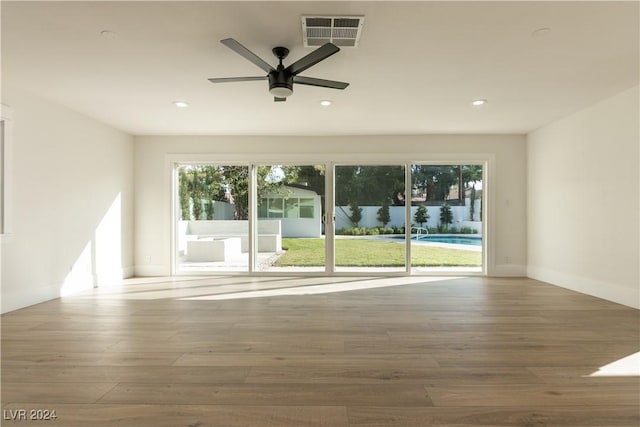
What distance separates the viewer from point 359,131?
18.4ft

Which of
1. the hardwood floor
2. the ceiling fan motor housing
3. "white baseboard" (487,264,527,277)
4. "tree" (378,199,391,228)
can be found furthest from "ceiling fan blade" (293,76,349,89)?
"white baseboard" (487,264,527,277)

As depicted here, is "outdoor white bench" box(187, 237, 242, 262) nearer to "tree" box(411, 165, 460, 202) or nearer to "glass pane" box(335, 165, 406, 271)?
"glass pane" box(335, 165, 406, 271)

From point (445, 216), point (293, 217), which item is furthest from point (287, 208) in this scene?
point (445, 216)

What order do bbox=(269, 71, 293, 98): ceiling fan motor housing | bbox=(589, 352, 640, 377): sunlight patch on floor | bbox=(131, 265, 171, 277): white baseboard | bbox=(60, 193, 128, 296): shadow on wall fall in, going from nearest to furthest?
bbox=(589, 352, 640, 377): sunlight patch on floor
bbox=(269, 71, 293, 98): ceiling fan motor housing
bbox=(60, 193, 128, 296): shadow on wall
bbox=(131, 265, 171, 277): white baseboard

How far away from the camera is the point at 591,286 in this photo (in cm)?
442

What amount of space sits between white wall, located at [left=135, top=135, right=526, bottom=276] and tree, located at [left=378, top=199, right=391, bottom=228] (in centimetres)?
76

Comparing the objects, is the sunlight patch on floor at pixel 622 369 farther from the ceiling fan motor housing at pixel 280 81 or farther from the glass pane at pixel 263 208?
the glass pane at pixel 263 208

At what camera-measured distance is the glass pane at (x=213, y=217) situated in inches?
237

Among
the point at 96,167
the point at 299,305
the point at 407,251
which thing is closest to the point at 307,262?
the point at 407,251

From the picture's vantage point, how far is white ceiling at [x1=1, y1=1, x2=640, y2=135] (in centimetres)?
235

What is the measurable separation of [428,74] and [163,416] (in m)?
3.44

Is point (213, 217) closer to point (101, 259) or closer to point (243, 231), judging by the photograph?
point (243, 231)

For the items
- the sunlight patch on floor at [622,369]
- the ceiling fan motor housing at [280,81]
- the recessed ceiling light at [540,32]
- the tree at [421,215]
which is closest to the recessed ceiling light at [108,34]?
the ceiling fan motor housing at [280,81]

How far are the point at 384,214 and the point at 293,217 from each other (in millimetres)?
1575
